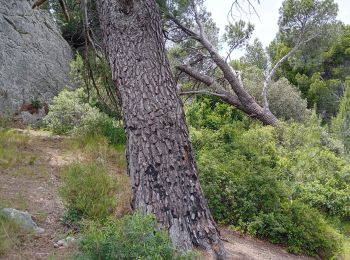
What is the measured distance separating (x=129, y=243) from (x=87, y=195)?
1.64 metres

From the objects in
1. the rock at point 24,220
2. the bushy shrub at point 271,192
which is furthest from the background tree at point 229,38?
the rock at point 24,220

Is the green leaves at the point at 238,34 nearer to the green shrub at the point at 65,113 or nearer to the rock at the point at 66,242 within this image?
the green shrub at the point at 65,113

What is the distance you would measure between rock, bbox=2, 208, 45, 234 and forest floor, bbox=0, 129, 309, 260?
0.08 metres

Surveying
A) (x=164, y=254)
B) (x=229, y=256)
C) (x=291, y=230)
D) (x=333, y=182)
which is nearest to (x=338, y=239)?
(x=291, y=230)

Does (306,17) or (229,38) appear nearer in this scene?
(229,38)

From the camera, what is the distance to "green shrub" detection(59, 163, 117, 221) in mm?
4035

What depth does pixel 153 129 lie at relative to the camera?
3.61m

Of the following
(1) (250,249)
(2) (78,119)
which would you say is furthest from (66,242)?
(2) (78,119)

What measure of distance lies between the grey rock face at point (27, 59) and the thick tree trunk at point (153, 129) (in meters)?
5.56

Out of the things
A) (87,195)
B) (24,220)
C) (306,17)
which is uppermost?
(306,17)

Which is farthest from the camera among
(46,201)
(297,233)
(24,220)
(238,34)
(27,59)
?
(238,34)

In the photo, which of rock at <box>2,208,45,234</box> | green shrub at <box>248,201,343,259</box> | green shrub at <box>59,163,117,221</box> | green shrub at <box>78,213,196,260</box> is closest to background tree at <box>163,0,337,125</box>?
green shrub at <box>248,201,343,259</box>

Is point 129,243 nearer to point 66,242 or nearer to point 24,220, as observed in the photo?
point 66,242

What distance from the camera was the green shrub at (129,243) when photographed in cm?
257
